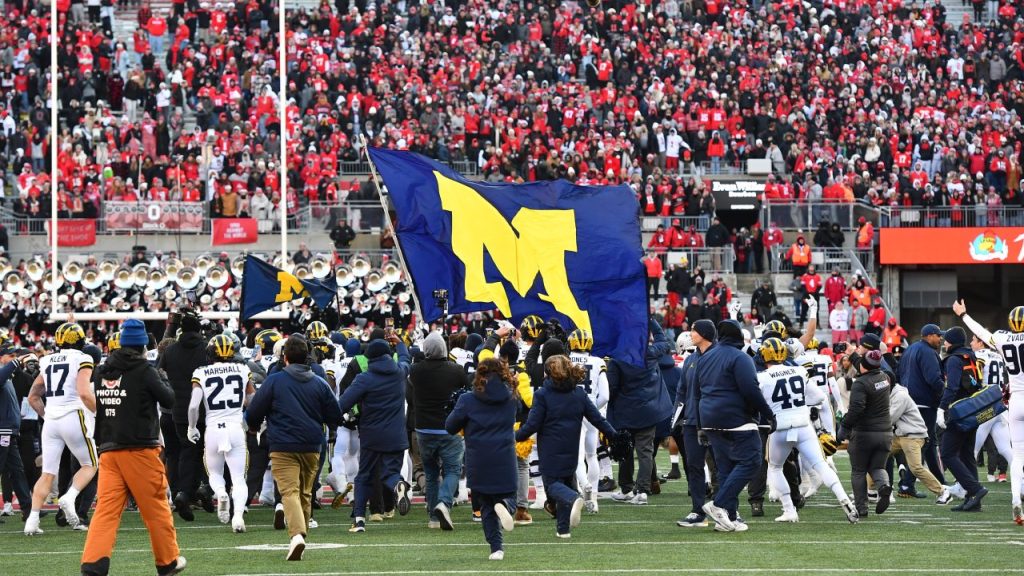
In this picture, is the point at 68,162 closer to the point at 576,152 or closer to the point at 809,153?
the point at 576,152

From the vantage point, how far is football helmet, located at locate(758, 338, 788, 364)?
46.5ft

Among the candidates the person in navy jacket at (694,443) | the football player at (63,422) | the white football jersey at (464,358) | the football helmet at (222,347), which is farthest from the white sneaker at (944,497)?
the football player at (63,422)

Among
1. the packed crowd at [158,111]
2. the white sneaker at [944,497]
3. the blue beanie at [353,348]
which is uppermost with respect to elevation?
the packed crowd at [158,111]

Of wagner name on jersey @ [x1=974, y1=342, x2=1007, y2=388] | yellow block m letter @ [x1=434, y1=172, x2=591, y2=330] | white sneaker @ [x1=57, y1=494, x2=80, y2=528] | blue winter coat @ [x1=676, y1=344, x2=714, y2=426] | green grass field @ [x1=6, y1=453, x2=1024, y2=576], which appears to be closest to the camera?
green grass field @ [x1=6, y1=453, x2=1024, y2=576]

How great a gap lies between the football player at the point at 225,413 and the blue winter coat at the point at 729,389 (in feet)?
11.8

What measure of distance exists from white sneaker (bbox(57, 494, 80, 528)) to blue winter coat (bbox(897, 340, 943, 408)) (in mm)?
7707

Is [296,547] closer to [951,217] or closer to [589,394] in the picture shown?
[589,394]

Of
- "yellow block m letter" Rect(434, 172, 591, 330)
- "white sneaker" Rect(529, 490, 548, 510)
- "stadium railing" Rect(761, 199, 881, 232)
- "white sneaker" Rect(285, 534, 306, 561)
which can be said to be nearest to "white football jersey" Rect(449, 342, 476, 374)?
"yellow block m letter" Rect(434, 172, 591, 330)

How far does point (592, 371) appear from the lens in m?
15.5

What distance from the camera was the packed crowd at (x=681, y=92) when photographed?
36688 mm

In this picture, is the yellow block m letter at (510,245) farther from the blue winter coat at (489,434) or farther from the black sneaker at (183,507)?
the blue winter coat at (489,434)

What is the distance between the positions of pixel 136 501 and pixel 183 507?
164 inches

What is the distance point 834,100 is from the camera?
3991 centimetres

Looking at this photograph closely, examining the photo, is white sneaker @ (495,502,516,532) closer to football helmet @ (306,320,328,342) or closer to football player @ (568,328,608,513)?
football player @ (568,328,608,513)
